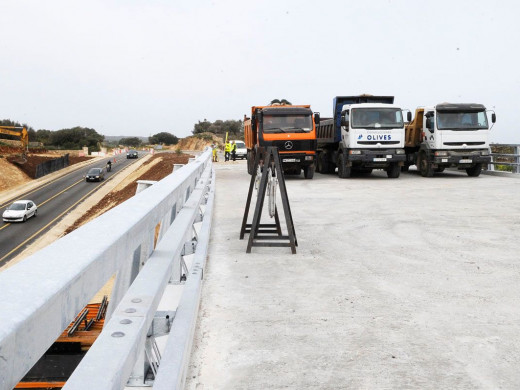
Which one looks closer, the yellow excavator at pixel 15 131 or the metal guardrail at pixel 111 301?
the metal guardrail at pixel 111 301

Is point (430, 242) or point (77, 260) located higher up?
point (77, 260)

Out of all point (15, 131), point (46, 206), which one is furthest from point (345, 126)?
point (15, 131)

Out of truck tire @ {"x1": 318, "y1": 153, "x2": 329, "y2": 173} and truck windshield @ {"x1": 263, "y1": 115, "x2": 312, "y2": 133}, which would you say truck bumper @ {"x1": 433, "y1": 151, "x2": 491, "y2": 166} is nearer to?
truck windshield @ {"x1": 263, "y1": 115, "x2": 312, "y2": 133}

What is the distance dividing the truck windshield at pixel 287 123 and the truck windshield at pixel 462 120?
5.01m

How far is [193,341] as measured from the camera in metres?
3.93

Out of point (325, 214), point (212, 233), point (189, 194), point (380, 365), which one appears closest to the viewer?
point (380, 365)

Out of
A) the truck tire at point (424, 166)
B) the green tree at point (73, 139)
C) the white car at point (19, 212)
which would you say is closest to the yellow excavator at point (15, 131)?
the white car at point (19, 212)

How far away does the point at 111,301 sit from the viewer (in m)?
2.76

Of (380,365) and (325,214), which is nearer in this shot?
(380,365)

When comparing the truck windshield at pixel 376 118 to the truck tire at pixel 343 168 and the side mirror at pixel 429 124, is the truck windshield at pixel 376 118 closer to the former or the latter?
the side mirror at pixel 429 124

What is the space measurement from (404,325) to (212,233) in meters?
4.73

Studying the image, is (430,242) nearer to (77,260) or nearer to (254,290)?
(254,290)

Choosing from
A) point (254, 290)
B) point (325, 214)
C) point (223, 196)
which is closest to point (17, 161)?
point (223, 196)

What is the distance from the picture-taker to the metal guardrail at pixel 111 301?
112cm
